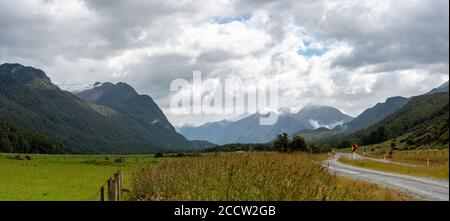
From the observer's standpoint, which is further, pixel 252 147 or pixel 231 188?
pixel 252 147

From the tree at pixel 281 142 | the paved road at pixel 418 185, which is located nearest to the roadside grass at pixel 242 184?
the paved road at pixel 418 185

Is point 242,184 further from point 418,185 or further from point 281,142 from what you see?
point 281,142

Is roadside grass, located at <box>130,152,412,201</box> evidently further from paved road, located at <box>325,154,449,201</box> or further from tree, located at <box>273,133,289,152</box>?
tree, located at <box>273,133,289,152</box>

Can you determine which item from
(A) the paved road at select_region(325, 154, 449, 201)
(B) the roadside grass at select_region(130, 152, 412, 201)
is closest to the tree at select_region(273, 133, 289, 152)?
(A) the paved road at select_region(325, 154, 449, 201)

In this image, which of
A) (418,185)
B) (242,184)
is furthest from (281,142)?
(242,184)

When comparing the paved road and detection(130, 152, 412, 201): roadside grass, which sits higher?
detection(130, 152, 412, 201): roadside grass

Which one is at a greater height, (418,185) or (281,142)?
(281,142)

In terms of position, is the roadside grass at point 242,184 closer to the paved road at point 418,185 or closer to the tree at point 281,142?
the paved road at point 418,185

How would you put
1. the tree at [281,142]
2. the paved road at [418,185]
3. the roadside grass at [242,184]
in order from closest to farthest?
the roadside grass at [242,184] < the paved road at [418,185] < the tree at [281,142]

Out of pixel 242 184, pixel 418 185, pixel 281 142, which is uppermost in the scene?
pixel 281 142
